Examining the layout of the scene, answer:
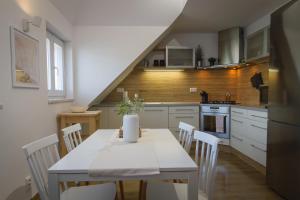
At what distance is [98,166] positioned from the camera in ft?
3.90

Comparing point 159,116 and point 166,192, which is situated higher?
point 159,116

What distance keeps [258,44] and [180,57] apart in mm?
1409

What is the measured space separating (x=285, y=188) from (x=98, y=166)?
6.44 feet

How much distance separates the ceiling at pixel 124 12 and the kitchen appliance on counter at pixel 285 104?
152 cm

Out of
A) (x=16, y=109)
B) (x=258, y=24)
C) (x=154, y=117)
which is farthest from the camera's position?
(x=154, y=117)

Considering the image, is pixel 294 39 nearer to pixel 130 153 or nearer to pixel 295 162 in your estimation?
pixel 295 162

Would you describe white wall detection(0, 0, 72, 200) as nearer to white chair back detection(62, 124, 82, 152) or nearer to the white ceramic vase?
white chair back detection(62, 124, 82, 152)

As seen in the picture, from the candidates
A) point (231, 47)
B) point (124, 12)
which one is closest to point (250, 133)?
point (231, 47)

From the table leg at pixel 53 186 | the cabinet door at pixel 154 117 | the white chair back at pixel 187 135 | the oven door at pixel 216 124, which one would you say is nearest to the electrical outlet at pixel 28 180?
the table leg at pixel 53 186

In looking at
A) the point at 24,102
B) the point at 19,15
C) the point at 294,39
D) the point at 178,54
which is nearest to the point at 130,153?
the point at 24,102

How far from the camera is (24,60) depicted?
216 cm

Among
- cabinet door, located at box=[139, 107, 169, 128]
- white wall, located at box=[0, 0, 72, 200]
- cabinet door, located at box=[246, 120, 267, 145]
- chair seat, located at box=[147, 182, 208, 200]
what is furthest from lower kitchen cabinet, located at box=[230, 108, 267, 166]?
white wall, located at box=[0, 0, 72, 200]

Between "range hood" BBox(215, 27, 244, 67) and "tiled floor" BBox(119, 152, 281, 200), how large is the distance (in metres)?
1.90

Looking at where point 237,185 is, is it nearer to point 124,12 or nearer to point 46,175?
point 46,175
